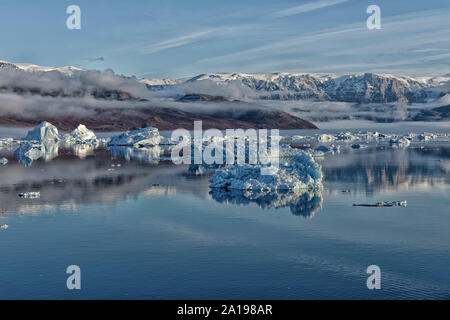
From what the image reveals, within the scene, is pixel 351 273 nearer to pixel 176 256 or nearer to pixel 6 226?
pixel 176 256

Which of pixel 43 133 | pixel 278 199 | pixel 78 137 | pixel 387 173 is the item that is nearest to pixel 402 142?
pixel 387 173

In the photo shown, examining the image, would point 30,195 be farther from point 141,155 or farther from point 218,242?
point 141,155

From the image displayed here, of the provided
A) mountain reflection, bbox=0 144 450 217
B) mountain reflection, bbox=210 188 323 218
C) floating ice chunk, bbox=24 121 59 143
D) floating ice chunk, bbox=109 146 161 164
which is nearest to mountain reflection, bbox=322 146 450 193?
mountain reflection, bbox=0 144 450 217

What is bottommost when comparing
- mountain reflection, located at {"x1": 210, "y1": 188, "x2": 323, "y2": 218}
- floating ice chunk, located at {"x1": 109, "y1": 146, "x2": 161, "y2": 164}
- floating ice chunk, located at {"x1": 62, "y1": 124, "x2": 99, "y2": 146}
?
mountain reflection, located at {"x1": 210, "y1": 188, "x2": 323, "y2": 218}

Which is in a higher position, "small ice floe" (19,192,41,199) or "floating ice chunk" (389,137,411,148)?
"floating ice chunk" (389,137,411,148)

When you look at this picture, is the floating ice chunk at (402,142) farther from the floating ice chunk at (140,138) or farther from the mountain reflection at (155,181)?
the floating ice chunk at (140,138)

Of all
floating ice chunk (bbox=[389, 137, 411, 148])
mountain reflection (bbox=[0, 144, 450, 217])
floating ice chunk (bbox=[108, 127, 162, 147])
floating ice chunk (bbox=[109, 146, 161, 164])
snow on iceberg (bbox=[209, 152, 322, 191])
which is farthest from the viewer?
floating ice chunk (bbox=[389, 137, 411, 148])

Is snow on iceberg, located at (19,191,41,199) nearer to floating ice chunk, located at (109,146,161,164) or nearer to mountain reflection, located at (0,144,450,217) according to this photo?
mountain reflection, located at (0,144,450,217)
